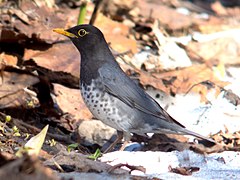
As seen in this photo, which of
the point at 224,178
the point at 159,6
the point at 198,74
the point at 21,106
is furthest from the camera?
the point at 159,6

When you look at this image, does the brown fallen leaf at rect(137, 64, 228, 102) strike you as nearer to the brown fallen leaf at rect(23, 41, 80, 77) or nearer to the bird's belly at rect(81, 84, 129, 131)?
the brown fallen leaf at rect(23, 41, 80, 77)

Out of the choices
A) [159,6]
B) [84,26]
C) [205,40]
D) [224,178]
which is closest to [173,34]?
[205,40]

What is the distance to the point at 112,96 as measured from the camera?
5.85 metres

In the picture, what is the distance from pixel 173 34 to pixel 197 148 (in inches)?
154

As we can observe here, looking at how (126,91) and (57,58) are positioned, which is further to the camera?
(57,58)

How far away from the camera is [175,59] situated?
8.39 metres

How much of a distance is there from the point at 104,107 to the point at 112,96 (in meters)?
0.19

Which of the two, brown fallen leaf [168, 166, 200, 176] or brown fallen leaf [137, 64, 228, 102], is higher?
brown fallen leaf [168, 166, 200, 176]

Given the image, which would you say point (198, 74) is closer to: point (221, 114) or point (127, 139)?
point (221, 114)

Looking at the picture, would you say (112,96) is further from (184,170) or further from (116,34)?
(116,34)

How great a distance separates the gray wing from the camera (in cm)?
587

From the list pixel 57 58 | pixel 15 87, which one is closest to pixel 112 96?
pixel 15 87

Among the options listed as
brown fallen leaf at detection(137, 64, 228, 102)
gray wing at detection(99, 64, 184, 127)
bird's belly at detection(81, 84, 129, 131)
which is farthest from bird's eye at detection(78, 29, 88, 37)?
brown fallen leaf at detection(137, 64, 228, 102)

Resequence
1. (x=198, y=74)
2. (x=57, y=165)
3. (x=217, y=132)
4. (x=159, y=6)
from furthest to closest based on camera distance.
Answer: (x=159, y=6) → (x=198, y=74) → (x=217, y=132) → (x=57, y=165)
